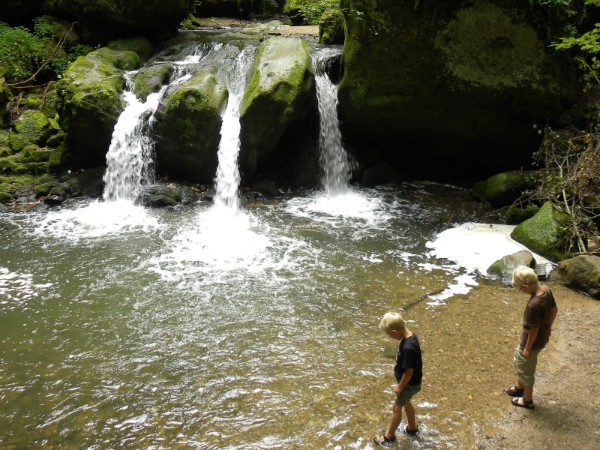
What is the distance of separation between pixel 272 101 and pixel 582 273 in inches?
305

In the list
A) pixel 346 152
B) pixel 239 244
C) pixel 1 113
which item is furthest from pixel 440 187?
pixel 1 113

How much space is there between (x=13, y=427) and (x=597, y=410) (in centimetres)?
608

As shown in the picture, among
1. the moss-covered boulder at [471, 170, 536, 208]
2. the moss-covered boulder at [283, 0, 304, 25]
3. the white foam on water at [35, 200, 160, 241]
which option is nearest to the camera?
the white foam on water at [35, 200, 160, 241]

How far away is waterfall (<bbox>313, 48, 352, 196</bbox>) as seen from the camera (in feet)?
42.1

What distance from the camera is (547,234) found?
876 centimetres

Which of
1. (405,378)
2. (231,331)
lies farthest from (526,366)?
(231,331)

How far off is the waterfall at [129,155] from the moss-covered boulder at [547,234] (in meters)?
9.27

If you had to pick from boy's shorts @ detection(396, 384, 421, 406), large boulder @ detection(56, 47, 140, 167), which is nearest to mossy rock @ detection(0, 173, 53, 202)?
large boulder @ detection(56, 47, 140, 167)

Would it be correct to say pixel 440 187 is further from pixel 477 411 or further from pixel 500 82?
pixel 477 411

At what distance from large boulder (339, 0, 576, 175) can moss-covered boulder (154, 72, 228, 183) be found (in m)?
3.49

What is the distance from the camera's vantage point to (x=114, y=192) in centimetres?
1188

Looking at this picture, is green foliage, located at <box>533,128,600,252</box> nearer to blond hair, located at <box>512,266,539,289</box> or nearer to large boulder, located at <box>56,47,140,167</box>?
blond hair, located at <box>512,266,539,289</box>

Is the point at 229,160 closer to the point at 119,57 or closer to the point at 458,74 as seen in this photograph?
the point at 119,57

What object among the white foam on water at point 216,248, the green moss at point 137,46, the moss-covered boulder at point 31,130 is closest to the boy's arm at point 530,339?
the white foam on water at point 216,248
